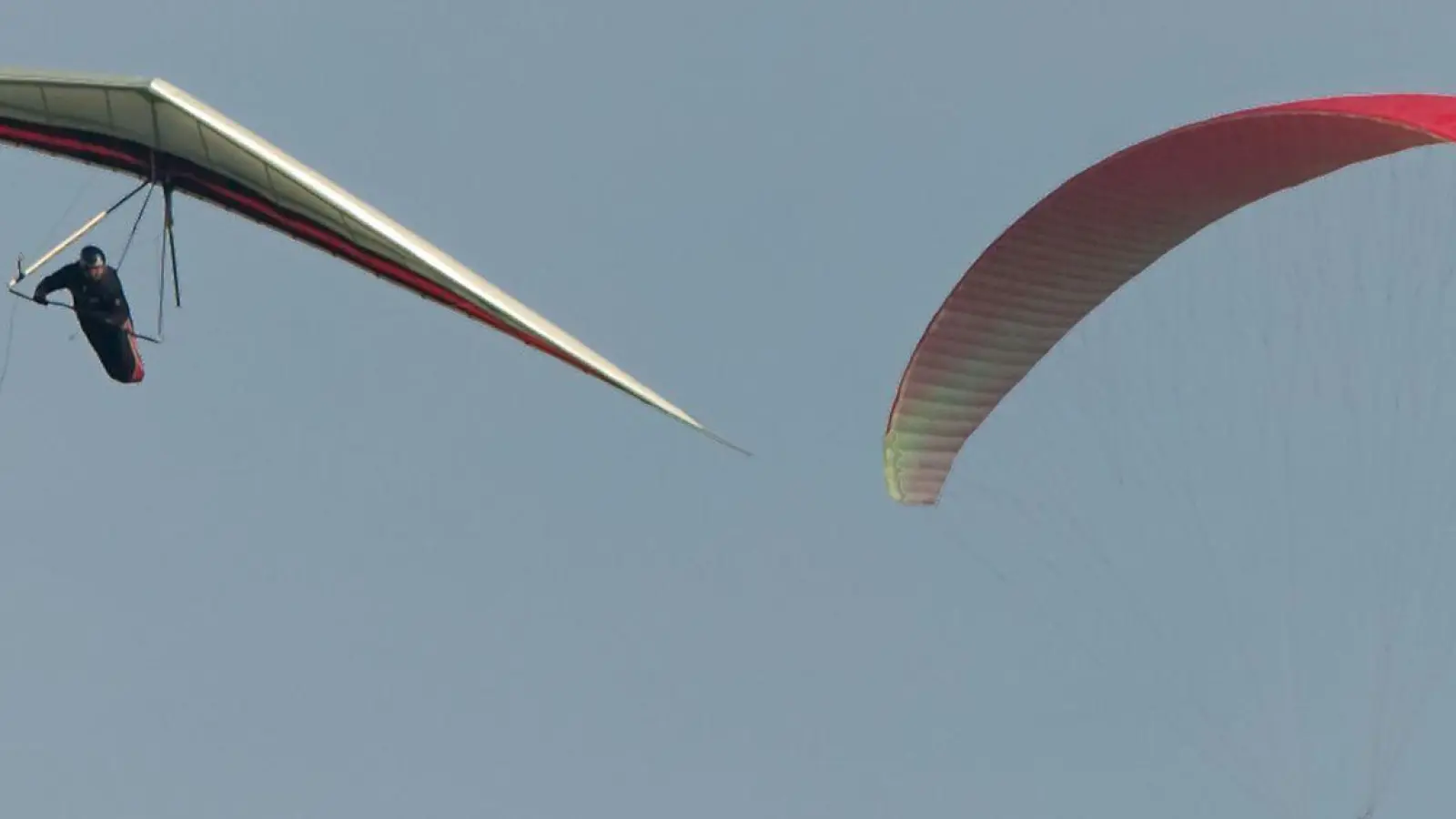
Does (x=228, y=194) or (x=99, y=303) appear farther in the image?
(x=228, y=194)

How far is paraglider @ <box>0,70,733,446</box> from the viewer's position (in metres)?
33.4

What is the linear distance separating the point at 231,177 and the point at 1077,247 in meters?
12.2

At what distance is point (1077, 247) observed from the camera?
40.8 meters

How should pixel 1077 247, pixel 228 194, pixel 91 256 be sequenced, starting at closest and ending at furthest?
1. pixel 91 256
2. pixel 228 194
3. pixel 1077 247

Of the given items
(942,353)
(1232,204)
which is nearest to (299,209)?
(942,353)

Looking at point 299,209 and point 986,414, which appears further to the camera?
A: point 986,414

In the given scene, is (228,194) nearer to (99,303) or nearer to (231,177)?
(231,177)

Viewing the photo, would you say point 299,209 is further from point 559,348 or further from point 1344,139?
point 1344,139

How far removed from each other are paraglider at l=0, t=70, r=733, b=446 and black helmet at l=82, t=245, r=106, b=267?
33.5 inches

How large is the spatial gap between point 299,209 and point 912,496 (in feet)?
39.0

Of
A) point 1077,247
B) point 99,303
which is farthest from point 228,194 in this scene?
point 1077,247

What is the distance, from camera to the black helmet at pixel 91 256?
3281 centimetres

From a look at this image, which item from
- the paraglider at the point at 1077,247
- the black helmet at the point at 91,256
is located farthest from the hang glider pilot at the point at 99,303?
the paraglider at the point at 1077,247

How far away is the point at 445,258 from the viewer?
1369 inches
